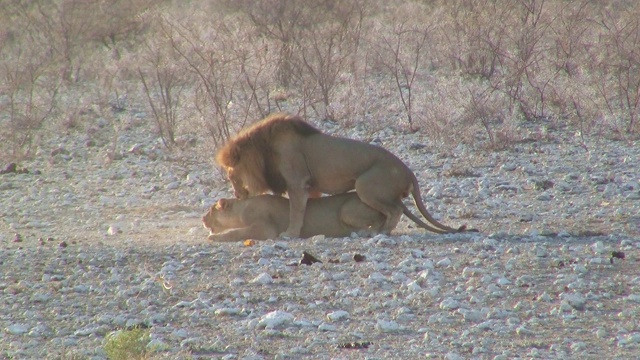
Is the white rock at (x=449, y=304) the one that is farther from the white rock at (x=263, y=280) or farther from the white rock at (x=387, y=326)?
the white rock at (x=263, y=280)

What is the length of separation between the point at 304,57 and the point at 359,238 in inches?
338

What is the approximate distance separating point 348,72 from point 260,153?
9.68m

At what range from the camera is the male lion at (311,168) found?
32.8ft

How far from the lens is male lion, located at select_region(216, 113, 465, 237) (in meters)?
9.98

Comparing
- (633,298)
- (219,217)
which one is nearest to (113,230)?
(219,217)

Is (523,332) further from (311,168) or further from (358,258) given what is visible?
(311,168)

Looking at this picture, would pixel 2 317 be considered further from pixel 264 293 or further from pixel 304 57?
pixel 304 57

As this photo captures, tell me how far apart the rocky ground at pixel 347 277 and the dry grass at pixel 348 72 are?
2637 mm

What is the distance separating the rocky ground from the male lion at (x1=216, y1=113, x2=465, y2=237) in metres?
0.46

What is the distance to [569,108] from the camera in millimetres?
17062

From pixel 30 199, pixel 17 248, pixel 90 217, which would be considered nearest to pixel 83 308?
pixel 17 248

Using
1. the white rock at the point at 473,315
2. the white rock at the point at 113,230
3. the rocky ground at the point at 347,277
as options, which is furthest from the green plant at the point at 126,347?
the white rock at the point at 113,230

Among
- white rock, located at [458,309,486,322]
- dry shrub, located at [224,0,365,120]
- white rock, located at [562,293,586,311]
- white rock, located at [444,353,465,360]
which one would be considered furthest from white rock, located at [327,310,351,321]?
dry shrub, located at [224,0,365,120]

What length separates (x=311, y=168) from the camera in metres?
10.2
